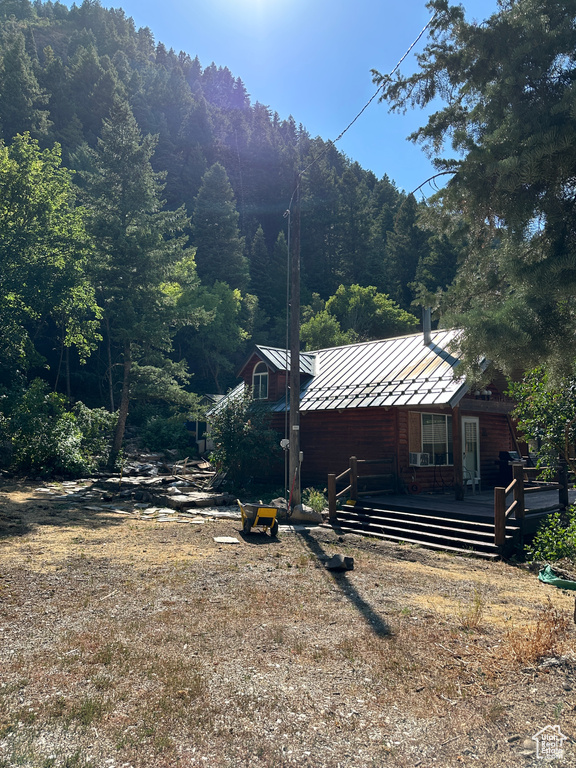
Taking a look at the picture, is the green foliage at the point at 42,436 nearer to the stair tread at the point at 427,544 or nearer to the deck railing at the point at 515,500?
the stair tread at the point at 427,544

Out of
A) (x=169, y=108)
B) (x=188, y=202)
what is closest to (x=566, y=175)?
(x=188, y=202)

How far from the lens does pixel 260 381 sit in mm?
20938

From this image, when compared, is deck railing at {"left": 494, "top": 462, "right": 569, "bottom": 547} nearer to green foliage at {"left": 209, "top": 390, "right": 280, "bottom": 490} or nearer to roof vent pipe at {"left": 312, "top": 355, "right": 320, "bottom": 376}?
green foliage at {"left": 209, "top": 390, "right": 280, "bottom": 490}

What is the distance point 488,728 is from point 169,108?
74400mm

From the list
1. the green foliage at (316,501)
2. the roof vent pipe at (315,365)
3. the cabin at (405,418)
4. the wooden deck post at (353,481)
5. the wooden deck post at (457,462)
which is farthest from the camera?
the roof vent pipe at (315,365)

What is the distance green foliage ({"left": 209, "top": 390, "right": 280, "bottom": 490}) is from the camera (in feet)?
57.5

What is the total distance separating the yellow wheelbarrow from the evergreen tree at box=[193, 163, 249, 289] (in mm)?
44760

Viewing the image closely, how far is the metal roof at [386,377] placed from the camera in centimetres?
1434

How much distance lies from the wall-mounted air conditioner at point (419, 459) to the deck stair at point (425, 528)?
2851 mm

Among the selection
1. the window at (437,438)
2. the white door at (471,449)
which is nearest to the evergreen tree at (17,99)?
the window at (437,438)

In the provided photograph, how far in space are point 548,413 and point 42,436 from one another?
1727 centimetres

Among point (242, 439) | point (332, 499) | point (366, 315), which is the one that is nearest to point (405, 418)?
point (332, 499)

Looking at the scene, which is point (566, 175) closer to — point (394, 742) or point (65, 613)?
point (394, 742)

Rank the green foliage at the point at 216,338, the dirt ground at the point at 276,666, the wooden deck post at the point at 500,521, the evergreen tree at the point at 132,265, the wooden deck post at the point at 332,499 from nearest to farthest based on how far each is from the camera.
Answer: the dirt ground at the point at 276,666 → the wooden deck post at the point at 500,521 → the wooden deck post at the point at 332,499 → the evergreen tree at the point at 132,265 → the green foliage at the point at 216,338
